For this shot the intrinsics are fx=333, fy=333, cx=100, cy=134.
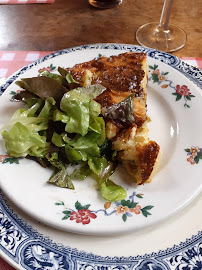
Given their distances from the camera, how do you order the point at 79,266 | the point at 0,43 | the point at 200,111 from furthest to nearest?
the point at 0,43 → the point at 200,111 → the point at 79,266

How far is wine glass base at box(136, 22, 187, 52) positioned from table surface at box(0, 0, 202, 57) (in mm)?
A: 73

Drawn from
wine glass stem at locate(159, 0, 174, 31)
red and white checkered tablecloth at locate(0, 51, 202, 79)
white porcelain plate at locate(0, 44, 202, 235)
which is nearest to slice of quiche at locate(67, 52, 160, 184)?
white porcelain plate at locate(0, 44, 202, 235)

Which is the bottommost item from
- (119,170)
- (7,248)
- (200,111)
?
(7,248)

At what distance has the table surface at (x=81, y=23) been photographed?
12.8 feet

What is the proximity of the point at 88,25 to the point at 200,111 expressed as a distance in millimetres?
2132

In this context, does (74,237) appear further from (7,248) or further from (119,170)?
(119,170)

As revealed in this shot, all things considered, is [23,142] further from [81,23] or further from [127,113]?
[81,23]

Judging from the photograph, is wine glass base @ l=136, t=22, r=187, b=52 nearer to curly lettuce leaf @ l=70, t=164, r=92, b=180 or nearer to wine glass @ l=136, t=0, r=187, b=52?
wine glass @ l=136, t=0, r=187, b=52

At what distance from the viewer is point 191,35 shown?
402cm

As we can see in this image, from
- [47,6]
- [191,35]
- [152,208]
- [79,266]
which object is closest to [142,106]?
[152,208]

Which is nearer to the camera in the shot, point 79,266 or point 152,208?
point 79,266

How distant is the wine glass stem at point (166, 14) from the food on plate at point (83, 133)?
170 centimetres

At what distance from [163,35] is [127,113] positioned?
6.76 feet

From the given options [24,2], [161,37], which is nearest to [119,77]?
[161,37]
